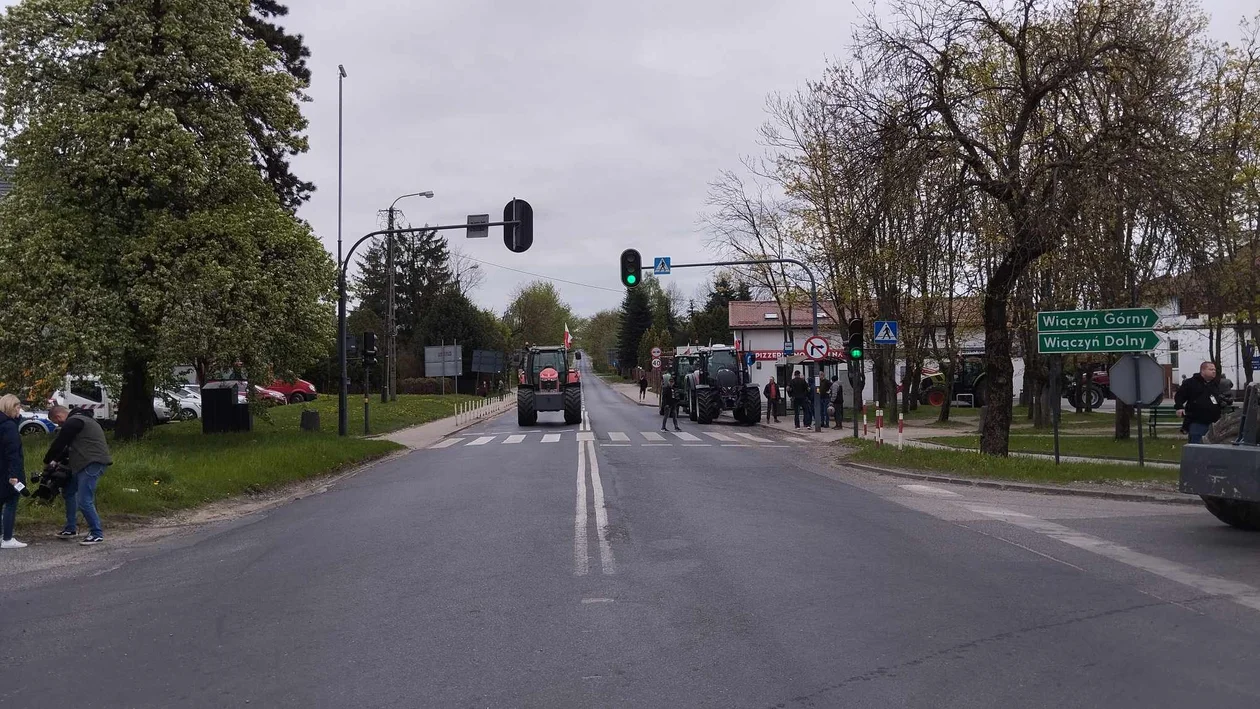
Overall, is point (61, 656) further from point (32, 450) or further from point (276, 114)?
point (276, 114)

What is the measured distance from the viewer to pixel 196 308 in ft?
70.1

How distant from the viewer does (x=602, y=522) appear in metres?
11.9

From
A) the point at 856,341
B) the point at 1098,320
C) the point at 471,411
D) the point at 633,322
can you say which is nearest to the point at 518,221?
the point at 856,341

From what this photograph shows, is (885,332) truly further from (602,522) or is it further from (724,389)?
(602,522)

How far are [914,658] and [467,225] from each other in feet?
58.8

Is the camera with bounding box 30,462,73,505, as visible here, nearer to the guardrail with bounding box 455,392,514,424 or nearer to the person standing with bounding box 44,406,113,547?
the person standing with bounding box 44,406,113,547

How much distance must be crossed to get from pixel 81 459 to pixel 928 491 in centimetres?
1147

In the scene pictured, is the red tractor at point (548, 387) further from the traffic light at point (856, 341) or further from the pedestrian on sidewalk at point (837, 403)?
the traffic light at point (856, 341)

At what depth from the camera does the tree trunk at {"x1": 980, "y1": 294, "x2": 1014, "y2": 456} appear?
19.4 metres

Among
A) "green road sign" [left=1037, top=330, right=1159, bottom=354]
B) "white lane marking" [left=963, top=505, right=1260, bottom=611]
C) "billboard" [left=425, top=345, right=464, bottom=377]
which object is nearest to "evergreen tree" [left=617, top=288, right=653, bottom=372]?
"billboard" [left=425, top=345, right=464, bottom=377]

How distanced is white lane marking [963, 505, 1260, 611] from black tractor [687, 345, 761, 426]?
2323 cm

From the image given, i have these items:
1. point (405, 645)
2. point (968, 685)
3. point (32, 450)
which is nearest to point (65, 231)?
point (32, 450)

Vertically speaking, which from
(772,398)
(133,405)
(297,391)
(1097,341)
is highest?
(1097,341)

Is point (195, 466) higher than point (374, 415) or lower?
higher
